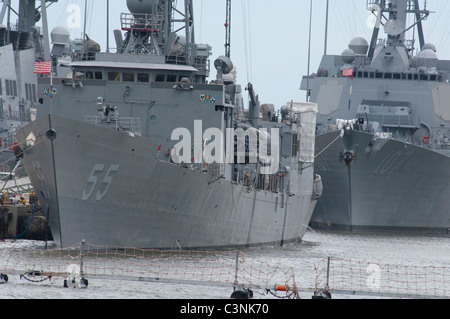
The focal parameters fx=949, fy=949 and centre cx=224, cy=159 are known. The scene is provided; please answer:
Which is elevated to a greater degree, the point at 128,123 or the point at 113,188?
the point at 128,123

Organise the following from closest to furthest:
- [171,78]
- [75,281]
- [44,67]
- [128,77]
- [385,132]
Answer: [75,281] < [128,77] < [171,78] < [44,67] < [385,132]

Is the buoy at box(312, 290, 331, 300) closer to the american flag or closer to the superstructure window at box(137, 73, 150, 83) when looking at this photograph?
the superstructure window at box(137, 73, 150, 83)

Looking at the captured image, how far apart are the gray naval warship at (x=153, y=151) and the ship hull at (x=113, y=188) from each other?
1.0 inches

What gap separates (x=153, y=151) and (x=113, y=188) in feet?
4.28

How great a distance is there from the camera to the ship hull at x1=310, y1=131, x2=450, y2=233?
128ft

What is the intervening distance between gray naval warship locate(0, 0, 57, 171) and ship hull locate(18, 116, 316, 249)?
24944 millimetres

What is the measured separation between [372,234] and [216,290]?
2198 cm

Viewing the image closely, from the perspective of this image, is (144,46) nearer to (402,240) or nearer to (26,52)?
(402,240)

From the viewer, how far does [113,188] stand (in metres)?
22.3

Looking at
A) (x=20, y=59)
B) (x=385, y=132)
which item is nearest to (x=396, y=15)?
(x=385, y=132)

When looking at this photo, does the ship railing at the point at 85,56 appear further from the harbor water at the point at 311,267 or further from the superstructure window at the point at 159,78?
the harbor water at the point at 311,267

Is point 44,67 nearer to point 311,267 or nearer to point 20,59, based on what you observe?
point 311,267

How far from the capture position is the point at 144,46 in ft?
87.9

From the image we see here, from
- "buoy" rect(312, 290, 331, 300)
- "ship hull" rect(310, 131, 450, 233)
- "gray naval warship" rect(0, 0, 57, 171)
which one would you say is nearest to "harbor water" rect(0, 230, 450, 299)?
"buoy" rect(312, 290, 331, 300)
